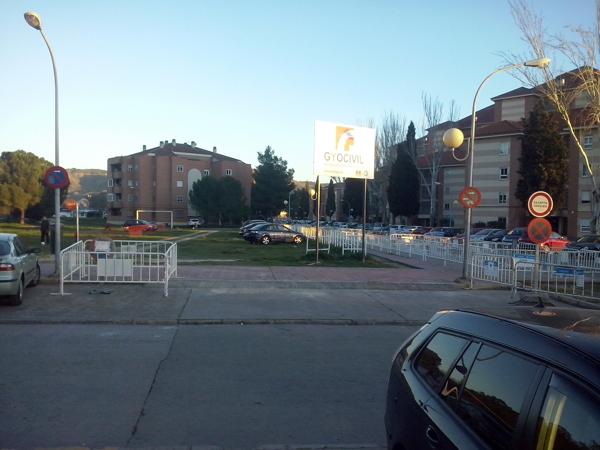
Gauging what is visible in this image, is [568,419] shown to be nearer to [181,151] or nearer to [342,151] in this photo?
[342,151]

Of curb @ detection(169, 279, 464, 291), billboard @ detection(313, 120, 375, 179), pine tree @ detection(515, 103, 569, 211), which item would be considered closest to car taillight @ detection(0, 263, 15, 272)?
curb @ detection(169, 279, 464, 291)

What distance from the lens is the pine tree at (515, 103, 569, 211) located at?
160ft

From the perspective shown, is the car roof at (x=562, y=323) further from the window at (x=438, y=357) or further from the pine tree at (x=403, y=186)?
the pine tree at (x=403, y=186)

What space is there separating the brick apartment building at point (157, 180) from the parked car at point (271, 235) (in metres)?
52.6

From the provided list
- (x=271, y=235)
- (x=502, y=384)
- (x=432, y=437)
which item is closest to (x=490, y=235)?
(x=271, y=235)

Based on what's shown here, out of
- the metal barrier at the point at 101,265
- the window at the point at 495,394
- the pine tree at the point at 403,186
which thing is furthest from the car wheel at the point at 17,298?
the pine tree at the point at 403,186

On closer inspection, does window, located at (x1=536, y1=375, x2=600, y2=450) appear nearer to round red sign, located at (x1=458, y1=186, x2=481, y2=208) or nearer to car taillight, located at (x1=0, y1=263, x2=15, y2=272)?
car taillight, located at (x1=0, y1=263, x2=15, y2=272)

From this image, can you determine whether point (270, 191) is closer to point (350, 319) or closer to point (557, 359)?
point (350, 319)

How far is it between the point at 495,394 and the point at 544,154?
52364 mm

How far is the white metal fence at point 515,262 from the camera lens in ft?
42.2

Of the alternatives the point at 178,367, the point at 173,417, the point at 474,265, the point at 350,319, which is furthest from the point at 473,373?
the point at 474,265

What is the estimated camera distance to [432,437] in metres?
2.64

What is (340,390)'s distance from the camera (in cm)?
610

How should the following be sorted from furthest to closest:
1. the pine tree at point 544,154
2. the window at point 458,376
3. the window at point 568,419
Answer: the pine tree at point 544,154, the window at point 458,376, the window at point 568,419
